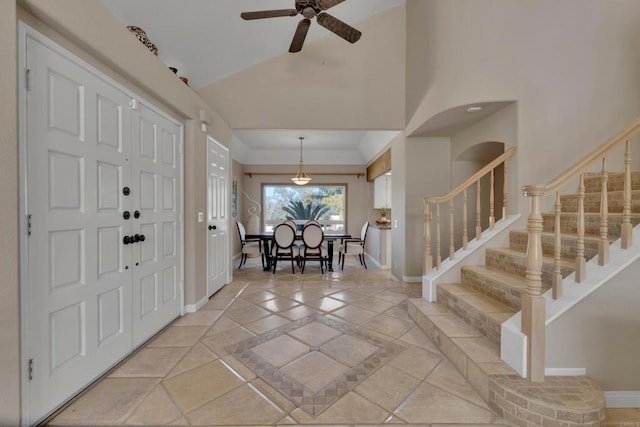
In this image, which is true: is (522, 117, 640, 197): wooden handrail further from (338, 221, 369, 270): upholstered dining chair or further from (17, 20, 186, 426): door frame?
(338, 221, 369, 270): upholstered dining chair

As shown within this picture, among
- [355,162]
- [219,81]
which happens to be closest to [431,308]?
[219,81]

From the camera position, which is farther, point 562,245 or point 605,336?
point 562,245

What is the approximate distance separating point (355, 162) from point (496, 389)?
599 centimetres

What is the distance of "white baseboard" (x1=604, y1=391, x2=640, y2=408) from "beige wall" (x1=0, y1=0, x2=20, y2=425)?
3.11 m

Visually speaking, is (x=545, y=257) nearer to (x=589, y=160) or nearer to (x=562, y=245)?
(x=562, y=245)

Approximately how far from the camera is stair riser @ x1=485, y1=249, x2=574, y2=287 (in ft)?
6.10

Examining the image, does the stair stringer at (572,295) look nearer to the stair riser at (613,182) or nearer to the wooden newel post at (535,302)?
the wooden newel post at (535,302)

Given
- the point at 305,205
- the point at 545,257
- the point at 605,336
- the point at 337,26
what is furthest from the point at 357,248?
the point at 605,336

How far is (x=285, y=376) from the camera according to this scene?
5.65 ft

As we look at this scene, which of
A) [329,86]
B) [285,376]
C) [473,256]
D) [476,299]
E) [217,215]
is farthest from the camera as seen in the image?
[329,86]

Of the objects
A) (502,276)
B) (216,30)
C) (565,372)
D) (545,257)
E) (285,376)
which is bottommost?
(285,376)

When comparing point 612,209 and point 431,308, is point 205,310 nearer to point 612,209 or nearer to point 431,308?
point 431,308

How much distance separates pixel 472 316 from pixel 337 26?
2.85m

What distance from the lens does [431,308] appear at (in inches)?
97.8
